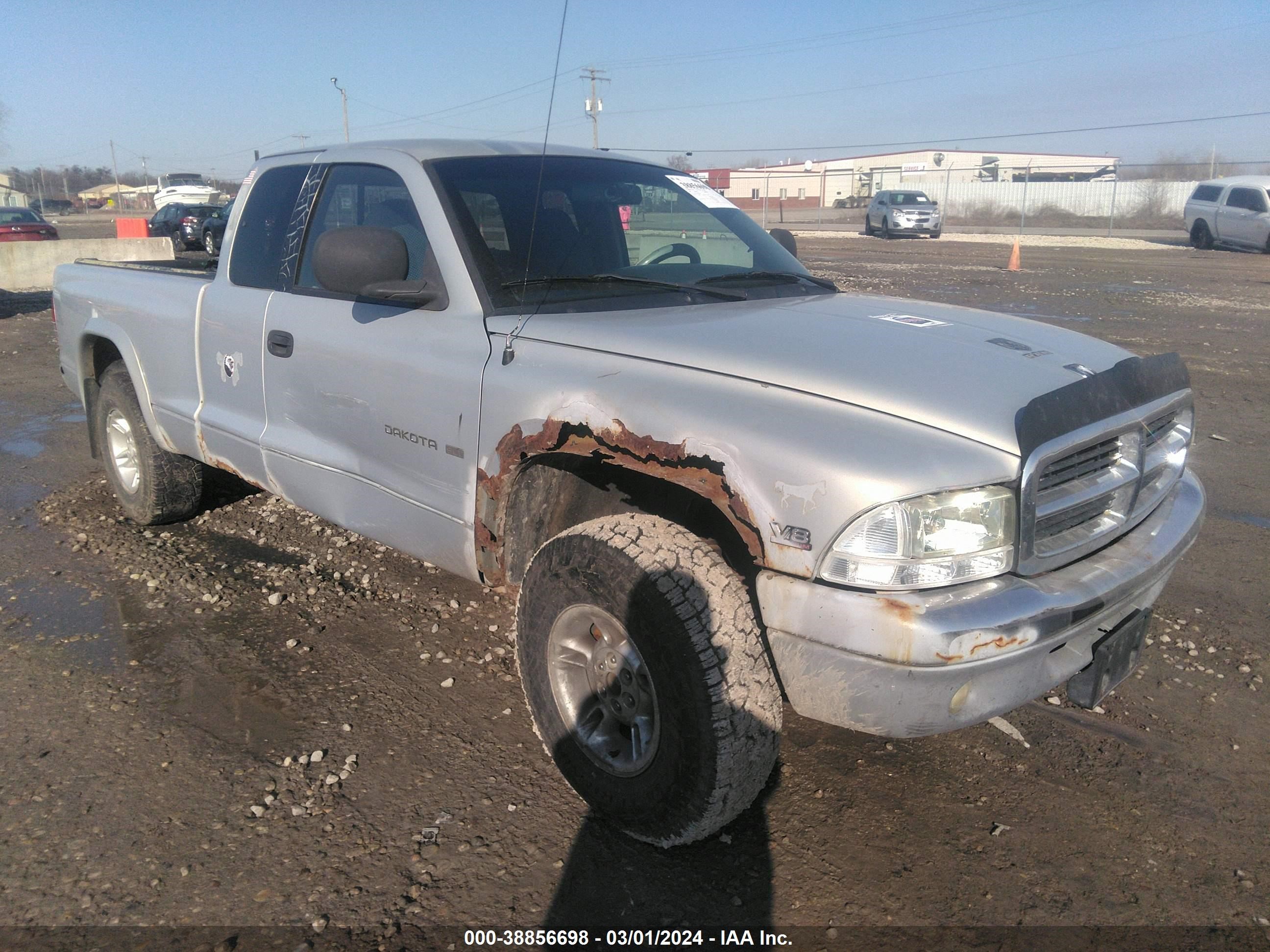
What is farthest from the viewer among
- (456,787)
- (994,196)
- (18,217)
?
(994,196)

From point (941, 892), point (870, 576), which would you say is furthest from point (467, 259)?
point (941, 892)

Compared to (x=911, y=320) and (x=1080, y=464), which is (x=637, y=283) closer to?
(x=911, y=320)

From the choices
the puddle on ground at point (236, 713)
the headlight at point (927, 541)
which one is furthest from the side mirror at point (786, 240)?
the puddle on ground at point (236, 713)

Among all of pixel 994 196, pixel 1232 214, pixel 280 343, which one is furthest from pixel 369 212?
pixel 994 196

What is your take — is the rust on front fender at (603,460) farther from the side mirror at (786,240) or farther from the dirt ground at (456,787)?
the side mirror at (786,240)

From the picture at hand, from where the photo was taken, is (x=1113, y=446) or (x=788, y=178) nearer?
(x=1113, y=446)

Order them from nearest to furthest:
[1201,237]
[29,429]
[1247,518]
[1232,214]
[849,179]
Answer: [1247,518]
[29,429]
[1232,214]
[1201,237]
[849,179]

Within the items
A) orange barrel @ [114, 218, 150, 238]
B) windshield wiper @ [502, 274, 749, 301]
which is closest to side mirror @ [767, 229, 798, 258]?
windshield wiper @ [502, 274, 749, 301]

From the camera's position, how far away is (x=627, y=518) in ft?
8.37

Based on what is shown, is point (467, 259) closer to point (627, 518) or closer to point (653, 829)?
point (627, 518)

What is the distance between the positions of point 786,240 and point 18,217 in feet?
88.7

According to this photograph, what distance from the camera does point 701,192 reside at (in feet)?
13.0

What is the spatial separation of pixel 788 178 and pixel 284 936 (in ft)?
181

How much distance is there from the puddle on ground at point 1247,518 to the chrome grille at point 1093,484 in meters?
2.61
